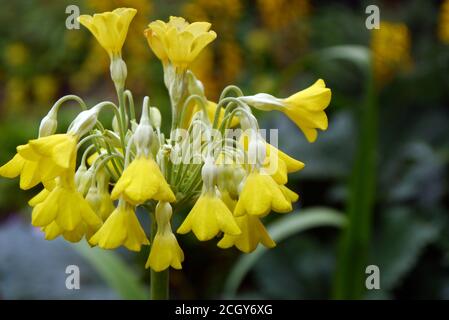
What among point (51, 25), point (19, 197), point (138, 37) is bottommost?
point (19, 197)

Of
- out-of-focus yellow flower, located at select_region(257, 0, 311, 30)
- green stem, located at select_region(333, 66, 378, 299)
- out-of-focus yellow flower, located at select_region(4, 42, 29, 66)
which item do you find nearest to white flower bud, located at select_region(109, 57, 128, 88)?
green stem, located at select_region(333, 66, 378, 299)

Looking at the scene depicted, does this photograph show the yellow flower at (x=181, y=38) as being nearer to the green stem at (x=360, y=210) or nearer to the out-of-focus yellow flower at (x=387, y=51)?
the green stem at (x=360, y=210)

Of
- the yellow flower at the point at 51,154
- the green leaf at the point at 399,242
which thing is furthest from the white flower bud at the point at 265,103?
the green leaf at the point at 399,242

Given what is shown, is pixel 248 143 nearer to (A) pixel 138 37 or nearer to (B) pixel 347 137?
(B) pixel 347 137

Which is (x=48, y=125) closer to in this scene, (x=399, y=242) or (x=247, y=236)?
(x=247, y=236)
